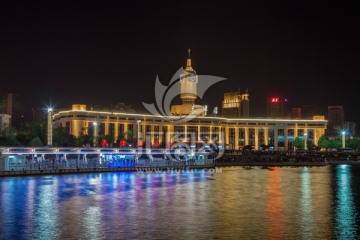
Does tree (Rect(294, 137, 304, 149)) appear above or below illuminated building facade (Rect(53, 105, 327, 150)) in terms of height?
below

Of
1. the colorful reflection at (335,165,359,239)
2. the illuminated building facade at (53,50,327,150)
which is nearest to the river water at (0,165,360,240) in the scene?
the colorful reflection at (335,165,359,239)

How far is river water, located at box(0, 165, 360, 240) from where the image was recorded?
26.2 meters

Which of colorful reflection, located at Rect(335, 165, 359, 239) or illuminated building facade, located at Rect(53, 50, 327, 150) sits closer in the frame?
colorful reflection, located at Rect(335, 165, 359, 239)

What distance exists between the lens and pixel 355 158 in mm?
124875

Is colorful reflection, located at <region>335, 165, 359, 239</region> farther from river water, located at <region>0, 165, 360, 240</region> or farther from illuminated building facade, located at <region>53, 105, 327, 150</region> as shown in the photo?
illuminated building facade, located at <region>53, 105, 327, 150</region>

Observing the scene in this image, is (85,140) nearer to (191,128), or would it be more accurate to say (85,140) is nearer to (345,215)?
(191,128)

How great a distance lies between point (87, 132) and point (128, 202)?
8733 centimetres

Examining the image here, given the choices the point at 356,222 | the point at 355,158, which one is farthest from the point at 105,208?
the point at 355,158

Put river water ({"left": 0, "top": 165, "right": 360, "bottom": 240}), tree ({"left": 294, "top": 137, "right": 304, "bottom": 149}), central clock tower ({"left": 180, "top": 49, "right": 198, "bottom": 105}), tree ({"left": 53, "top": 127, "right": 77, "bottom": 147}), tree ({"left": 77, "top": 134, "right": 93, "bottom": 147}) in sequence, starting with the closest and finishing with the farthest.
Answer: river water ({"left": 0, "top": 165, "right": 360, "bottom": 240}) < tree ({"left": 53, "top": 127, "right": 77, "bottom": 147}) < tree ({"left": 77, "top": 134, "right": 93, "bottom": 147}) < tree ({"left": 294, "top": 137, "right": 304, "bottom": 149}) < central clock tower ({"left": 180, "top": 49, "right": 198, "bottom": 105})

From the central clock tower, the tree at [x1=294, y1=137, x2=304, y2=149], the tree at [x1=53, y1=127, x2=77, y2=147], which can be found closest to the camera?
the tree at [x1=53, y1=127, x2=77, y2=147]

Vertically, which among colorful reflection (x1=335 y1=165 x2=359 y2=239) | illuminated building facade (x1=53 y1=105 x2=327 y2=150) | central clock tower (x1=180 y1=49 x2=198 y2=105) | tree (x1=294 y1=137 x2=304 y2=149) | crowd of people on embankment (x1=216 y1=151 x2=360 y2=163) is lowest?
colorful reflection (x1=335 y1=165 x2=359 y2=239)

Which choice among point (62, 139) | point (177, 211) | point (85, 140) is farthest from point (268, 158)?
point (177, 211)

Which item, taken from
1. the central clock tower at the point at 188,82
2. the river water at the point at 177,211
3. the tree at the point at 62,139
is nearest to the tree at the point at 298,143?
the central clock tower at the point at 188,82

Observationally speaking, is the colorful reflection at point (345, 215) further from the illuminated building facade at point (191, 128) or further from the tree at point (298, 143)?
the tree at point (298, 143)
